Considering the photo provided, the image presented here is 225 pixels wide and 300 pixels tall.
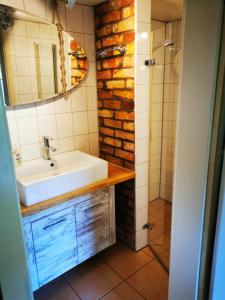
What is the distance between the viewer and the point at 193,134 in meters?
0.86

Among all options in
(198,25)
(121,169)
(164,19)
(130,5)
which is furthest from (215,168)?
(164,19)

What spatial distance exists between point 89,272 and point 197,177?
4.86ft

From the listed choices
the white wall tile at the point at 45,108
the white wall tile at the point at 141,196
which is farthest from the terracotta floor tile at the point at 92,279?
the white wall tile at the point at 45,108

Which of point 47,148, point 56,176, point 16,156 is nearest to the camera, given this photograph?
point 56,176

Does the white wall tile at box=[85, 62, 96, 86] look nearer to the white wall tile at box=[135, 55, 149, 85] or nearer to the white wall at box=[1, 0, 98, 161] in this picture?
the white wall at box=[1, 0, 98, 161]

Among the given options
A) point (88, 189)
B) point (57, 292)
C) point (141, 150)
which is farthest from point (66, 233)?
point (141, 150)

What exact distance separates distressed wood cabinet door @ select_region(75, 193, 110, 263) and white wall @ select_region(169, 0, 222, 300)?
2.62 ft

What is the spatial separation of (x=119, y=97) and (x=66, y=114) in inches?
18.9

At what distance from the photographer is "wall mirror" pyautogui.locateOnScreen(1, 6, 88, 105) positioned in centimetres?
158

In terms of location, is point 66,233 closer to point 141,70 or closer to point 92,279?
point 92,279

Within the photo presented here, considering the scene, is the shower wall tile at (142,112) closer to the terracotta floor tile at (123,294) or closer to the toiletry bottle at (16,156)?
the terracotta floor tile at (123,294)

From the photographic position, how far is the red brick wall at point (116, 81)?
5.59ft

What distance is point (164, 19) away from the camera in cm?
230

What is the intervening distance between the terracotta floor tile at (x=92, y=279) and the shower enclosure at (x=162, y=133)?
1.60ft
